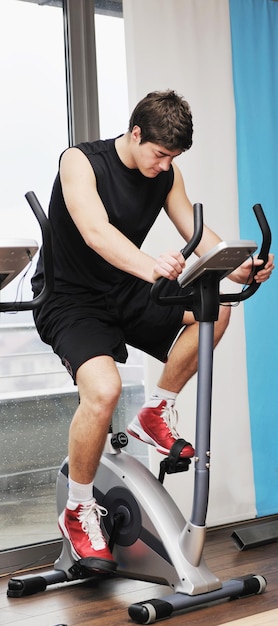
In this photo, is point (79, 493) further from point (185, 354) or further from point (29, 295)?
point (29, 295)

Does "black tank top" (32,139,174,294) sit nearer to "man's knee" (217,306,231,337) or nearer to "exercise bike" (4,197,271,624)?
"exercise bike" (4,197,271,624)

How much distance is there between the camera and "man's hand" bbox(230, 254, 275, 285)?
2.68m

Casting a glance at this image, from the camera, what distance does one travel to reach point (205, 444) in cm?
260

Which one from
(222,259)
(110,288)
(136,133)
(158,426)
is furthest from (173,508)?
(136,133)

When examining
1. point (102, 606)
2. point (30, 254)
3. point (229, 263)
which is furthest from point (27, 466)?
point (30, 254)

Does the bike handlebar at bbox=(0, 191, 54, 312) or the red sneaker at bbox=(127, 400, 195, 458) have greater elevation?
the bike handlebar at bbox=(0, 191, 54, 312)

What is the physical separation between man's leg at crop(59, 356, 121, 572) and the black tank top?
36 cm

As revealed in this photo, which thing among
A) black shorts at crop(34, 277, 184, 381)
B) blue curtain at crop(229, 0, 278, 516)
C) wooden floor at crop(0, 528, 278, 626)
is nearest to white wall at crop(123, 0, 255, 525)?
blue curtain at crop(229, 0, 278, 516)

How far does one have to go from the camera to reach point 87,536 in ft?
9.04

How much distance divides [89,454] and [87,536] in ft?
0.86

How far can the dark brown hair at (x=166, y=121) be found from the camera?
8.89 ft

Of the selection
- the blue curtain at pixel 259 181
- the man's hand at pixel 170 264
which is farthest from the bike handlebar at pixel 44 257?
the blue curtain at pixel 259 181

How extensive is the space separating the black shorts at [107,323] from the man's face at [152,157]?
390 mm

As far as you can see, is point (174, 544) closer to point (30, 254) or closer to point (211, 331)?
point (211, 331)
